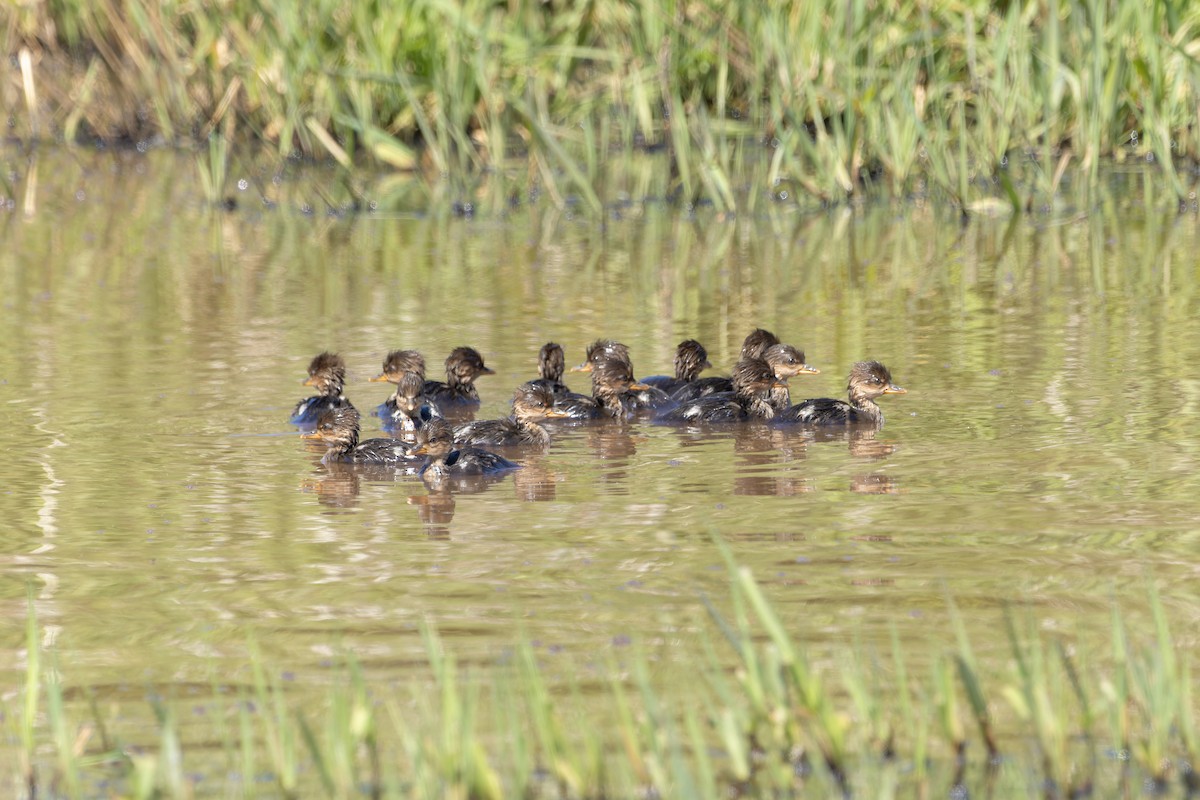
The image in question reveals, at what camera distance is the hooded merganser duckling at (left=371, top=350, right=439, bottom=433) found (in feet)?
23.8

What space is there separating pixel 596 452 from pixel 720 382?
1.04 m

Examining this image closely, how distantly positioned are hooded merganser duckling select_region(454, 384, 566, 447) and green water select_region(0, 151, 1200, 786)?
0.10 metres

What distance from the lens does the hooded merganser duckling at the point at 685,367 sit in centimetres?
790

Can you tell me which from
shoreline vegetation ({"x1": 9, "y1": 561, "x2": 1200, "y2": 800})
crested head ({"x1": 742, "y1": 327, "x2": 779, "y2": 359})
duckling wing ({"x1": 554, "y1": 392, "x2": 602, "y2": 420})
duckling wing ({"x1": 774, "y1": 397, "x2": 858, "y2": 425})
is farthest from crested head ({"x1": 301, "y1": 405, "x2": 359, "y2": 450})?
shoreline vegetation ({"x1": 9, "y1": 561, "x2": 1200, "y2": 800})

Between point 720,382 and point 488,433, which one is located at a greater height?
point 720,382

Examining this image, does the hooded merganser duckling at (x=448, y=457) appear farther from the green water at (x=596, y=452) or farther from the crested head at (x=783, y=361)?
the crested head at (x=783, y=361)

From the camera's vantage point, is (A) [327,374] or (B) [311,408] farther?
(A) [327,374]

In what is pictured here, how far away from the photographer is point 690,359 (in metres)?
7.92

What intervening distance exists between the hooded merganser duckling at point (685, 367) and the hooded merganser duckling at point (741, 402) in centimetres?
58

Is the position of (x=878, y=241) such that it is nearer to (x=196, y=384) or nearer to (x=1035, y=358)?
(x=1035, y=358)

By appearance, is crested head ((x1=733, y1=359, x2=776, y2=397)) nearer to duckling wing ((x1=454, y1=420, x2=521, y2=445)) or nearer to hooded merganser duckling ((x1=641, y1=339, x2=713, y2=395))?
hooded merganser duckling ((x1=641, y1=339, x2=713, y2=395))

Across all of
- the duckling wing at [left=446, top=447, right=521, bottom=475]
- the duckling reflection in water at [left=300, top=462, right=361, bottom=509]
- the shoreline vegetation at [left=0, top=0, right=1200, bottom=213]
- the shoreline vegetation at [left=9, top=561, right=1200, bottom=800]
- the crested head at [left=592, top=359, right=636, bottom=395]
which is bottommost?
the shoreline vegetation at [left=9, top=561, right=1200, bottom=800]

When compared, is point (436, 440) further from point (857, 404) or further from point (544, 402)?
point (857, 404)

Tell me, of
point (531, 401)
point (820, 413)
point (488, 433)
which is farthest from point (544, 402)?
point (820, 413)
